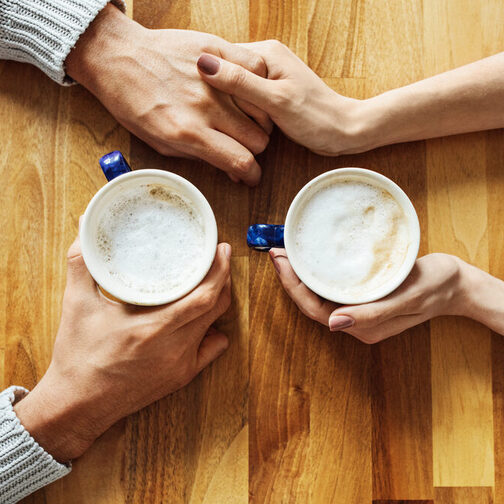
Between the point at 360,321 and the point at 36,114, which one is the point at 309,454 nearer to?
the point at 360,321

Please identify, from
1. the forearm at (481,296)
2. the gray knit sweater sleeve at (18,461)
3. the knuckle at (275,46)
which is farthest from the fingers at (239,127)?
the gray knit sweater sleeve at (18,461)

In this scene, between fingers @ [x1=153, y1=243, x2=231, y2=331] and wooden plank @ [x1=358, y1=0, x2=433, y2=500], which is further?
wooden plank @ [x1=358, y1=0, x2=433, y2=500]

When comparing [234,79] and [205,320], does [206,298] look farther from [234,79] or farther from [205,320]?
[234,79]

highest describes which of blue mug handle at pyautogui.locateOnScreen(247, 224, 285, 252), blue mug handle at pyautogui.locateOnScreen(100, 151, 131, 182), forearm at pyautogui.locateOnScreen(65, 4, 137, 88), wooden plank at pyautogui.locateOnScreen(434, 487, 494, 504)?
forearm at pyautogui.locateOnScreen(65, 4, 137, 88)

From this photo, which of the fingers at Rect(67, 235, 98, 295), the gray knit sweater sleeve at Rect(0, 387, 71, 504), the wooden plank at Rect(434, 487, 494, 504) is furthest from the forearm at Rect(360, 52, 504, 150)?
the gray knit sweater sleeve at Rect(0, 387, 71, 504)

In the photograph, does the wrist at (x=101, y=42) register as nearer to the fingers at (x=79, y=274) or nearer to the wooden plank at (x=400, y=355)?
the fingers at (x=79, y=274)

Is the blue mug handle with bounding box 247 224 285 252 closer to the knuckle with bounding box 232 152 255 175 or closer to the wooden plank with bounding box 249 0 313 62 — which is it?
the knuckle with bounding box 232 152 255 175

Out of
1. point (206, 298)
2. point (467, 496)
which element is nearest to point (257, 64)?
point (206, 298)
